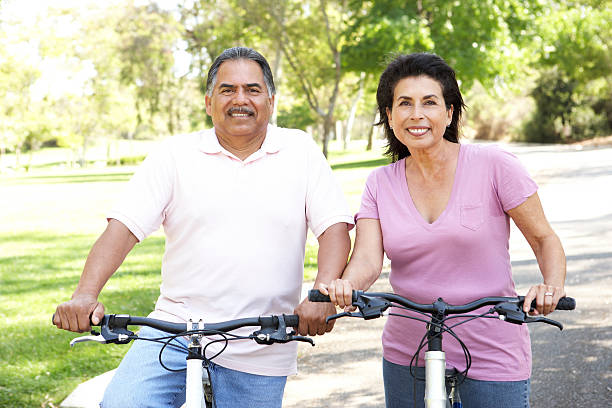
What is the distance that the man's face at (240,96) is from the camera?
10.8 ft

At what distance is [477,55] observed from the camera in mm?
23781

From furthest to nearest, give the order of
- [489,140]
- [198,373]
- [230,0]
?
[489,140] < [230,0] < [198,373]

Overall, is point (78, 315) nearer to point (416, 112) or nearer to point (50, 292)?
point (416, 112)

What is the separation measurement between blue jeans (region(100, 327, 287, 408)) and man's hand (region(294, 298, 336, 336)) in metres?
0.44

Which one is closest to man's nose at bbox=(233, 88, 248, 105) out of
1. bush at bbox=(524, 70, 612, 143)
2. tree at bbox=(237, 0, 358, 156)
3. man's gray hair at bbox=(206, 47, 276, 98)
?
man's gray hair at bbox=(206, 47, 276, 98)

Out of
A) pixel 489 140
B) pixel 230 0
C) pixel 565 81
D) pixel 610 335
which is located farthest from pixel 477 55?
pixel 489 140

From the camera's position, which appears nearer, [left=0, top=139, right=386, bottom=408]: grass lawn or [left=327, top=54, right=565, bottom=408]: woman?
[left=327, top=54, right=565, bottom=408]: woman

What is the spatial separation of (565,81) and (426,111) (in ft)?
154

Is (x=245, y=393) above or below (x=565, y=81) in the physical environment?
below

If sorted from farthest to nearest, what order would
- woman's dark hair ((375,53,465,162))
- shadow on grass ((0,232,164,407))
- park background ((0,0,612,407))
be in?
park background ((0,0,612,407)), shadow on grass ((0,232,164,407)), woman's dark hair ((375,53,465,162))

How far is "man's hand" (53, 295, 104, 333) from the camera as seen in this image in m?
2.82

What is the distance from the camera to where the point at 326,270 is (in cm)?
313

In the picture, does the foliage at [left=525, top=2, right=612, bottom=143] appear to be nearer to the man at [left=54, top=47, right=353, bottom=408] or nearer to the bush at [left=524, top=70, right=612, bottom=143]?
the bush at [left=524, top=70, right=612, bottom=143]

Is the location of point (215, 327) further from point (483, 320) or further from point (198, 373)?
point (483, 320)
